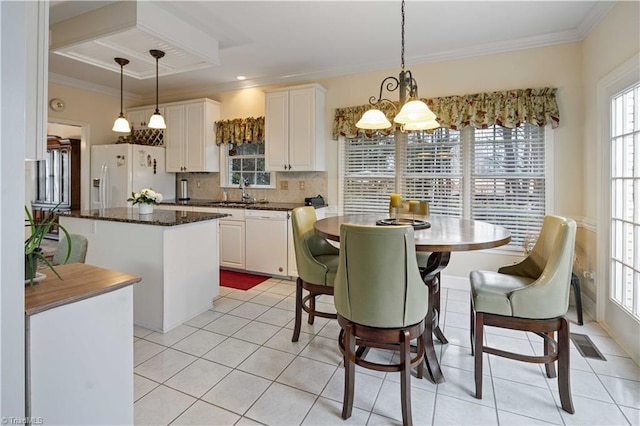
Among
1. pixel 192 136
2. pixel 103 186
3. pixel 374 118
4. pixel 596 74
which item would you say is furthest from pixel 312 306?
pixel 103 186

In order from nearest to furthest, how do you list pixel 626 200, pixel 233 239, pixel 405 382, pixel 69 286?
pixel 69 286 → pixel 405 382 → pixel 626 200 → pixel 233 239

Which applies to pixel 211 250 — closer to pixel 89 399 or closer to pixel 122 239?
pixel 122 239

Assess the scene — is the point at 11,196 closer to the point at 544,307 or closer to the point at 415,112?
the point at 415,112

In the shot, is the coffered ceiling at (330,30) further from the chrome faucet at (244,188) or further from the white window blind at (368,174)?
the chrome faucet at (244,188)

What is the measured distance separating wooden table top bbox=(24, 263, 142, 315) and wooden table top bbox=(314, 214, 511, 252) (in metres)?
1.14

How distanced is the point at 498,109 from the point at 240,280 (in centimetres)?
354

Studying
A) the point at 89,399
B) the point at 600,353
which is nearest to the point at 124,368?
the point at 89,399

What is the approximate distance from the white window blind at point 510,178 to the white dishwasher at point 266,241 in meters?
2.27

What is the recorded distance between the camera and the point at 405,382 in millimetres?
1642

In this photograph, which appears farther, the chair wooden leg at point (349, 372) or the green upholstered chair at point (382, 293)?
the chair wooden leg at point (349, 372)

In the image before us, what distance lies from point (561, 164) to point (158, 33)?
401 cm

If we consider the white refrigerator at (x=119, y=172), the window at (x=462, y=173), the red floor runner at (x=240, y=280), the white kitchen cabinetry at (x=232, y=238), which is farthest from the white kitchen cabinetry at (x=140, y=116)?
the window at (x=462, y=173)

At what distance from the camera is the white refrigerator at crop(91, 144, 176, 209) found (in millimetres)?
4723

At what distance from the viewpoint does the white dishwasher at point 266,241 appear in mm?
4117
